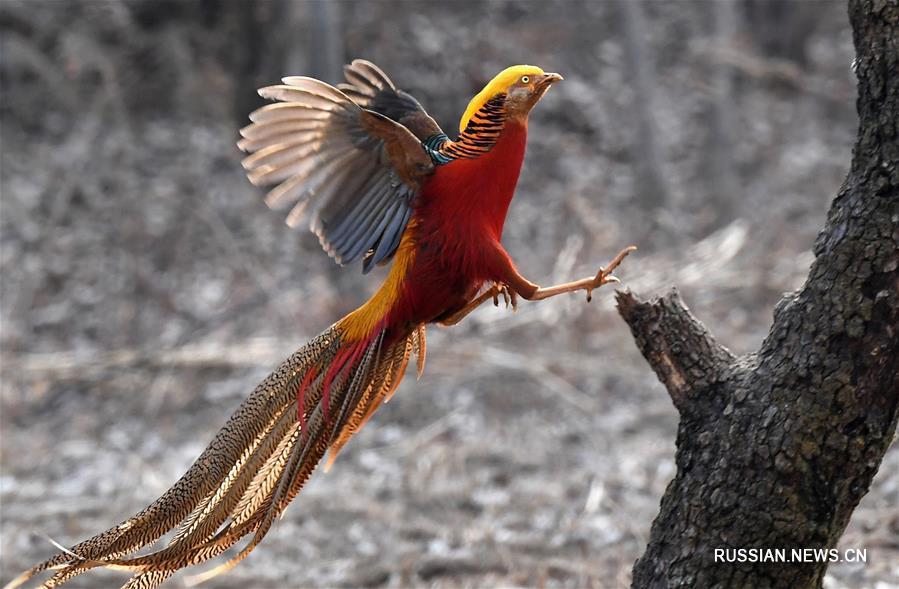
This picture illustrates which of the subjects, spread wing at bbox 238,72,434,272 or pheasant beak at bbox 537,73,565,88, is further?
spread wing at bbox 238,72,434,272

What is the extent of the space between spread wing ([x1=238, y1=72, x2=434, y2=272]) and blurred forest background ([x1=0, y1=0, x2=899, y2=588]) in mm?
2155

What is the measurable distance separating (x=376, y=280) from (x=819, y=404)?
6.23m

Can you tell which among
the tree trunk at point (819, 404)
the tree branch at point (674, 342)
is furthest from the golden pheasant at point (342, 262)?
the tree trunk at point (819, 404)

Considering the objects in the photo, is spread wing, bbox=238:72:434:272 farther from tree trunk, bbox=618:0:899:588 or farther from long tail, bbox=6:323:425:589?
tree trunk, bbox=618:0:899:588

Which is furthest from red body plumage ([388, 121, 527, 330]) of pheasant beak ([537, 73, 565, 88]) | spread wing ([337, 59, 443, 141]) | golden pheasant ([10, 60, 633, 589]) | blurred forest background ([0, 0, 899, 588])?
blurred forest background ([0, 0, 899, 588])

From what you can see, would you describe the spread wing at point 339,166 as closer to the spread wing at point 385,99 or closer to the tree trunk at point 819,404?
the spread wing at point 385,99

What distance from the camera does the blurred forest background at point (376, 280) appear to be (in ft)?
17.3

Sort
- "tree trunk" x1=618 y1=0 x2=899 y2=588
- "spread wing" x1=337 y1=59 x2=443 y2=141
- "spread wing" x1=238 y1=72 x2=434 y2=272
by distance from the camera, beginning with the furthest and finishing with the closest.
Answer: "spread wing" x1=337 y1=59 x2=443 y2=141, "spread wing" x1=238 y1=72 x2=434 y2=272, "tree trunk" x1=618 y1=0 x2=899 y2=588

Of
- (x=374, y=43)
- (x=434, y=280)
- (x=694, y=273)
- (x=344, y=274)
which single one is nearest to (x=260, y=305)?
(x=344, y=274)

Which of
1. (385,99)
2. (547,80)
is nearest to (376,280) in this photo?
(385,99)

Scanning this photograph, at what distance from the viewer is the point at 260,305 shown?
26.8 ft

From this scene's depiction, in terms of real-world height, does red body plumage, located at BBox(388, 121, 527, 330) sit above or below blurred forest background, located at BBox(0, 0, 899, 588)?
below

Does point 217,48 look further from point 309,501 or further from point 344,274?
point 309,501

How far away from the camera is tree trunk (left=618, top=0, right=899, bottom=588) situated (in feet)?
7.30
